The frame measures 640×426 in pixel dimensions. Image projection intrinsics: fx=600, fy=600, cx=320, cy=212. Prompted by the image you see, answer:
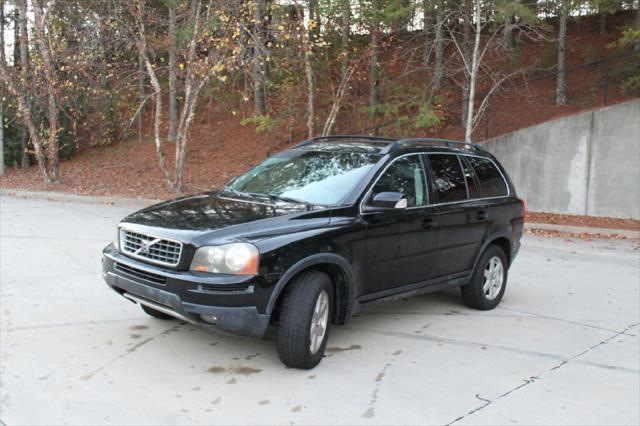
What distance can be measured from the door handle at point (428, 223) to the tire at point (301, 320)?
134 cm

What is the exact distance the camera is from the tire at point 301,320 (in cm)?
432

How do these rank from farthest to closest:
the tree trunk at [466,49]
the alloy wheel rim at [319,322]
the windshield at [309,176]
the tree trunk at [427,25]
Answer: the tree trunk at [427,25]
the tree trunk at [466,49]
the windshield at [309,176]
the alloy wheel rim at [319,322]

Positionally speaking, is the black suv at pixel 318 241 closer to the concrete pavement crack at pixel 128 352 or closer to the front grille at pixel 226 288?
the front grille at pixel 226 288

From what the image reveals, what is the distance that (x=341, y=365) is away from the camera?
4652mm

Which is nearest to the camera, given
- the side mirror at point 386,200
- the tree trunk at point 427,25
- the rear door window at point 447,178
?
the side mirror at point 386,200

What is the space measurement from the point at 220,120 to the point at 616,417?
22.3m

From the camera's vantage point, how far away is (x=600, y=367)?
A: 484cm

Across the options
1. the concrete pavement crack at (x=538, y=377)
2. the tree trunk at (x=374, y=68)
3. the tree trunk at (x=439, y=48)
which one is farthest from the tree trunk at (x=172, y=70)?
the concrete pavement crack at (x=538, y=377)

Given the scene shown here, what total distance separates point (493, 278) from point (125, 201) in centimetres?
1120

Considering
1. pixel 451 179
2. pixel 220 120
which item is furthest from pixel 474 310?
pixel 220 120

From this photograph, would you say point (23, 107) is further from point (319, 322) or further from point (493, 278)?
point (319, 322)

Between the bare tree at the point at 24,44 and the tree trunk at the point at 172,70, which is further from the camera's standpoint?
the bare tree at the point at 24,44

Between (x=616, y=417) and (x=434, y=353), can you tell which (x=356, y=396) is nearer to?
(x=434, y=353)

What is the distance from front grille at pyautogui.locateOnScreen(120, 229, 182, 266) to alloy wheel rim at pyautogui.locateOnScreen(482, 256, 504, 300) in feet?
11.4
